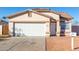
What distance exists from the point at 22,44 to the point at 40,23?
0.54 meters

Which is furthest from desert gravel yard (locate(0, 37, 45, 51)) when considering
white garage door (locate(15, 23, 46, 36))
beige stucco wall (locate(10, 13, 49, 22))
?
beige stucco wall (locate(10, 13, 49, 22))

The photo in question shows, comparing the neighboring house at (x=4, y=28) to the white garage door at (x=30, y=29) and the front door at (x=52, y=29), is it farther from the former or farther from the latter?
the front door at (x=52, y=29)

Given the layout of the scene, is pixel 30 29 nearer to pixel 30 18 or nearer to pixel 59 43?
pixel 30 18

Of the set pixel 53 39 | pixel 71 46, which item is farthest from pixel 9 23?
pixel 71 46

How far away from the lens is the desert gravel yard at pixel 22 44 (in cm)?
610

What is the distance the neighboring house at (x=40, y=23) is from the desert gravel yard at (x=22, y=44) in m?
0.12

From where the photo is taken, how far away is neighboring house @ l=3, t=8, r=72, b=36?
6.11 meters

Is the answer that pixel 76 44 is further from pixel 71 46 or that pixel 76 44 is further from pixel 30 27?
pixel 30 27

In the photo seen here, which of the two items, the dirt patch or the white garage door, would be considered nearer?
the dirt patch

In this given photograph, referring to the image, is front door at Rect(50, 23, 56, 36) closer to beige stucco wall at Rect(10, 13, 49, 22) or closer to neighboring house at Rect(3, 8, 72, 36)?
neighboring house at Rect(3, 8, 72, 36)

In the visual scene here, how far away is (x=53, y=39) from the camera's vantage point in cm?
611

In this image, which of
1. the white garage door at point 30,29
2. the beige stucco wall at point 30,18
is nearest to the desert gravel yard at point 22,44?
the white garage door at point 30,29

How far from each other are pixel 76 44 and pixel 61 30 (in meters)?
0.39
